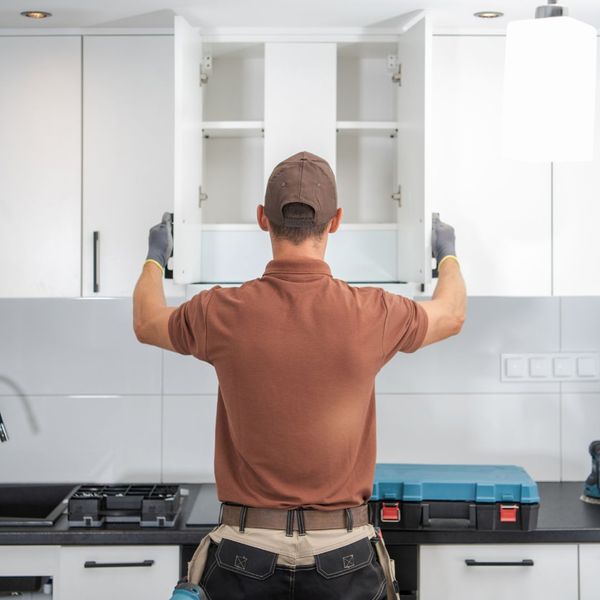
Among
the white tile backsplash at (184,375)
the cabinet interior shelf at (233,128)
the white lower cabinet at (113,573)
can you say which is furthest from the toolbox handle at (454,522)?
the cabinet interior shelf at (233,128)

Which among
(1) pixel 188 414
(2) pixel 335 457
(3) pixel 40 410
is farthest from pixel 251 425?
(3) pixel 40 410

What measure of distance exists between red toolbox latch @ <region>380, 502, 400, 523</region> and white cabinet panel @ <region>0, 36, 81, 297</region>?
1.00 metres

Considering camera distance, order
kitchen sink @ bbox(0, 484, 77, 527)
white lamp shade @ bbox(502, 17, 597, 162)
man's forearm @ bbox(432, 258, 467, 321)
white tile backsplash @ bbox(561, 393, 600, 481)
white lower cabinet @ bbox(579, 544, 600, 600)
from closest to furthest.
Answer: white lamp shade @ bbox(502, 17, 597, 162), man's forearm @ bbox(432, 258, 467, 321), white lower cabinet @ bbox(579, 544, 600, 600), kitchen sink @ bbox(0, 484, 77, 527), white tile backsplash @ bbox(561, 393, 600, 481)

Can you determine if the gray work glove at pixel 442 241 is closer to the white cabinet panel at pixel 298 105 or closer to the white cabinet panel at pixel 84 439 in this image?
the white cabinet panel at pixel 298 105

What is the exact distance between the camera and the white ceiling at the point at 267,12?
7.14 ft

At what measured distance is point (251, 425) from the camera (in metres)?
1.74

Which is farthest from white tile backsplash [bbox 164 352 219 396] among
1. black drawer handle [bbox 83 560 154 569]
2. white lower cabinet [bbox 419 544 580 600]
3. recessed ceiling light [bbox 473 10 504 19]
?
recessed ceiling light [bbox 473 10 504 19]

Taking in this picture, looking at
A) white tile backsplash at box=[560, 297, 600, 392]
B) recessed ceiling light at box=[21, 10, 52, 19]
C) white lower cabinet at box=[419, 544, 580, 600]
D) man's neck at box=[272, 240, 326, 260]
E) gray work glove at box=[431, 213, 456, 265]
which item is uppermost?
recessed ceiling light at box=[21, 10, 52, 19]

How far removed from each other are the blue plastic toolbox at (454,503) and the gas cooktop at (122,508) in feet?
1.72

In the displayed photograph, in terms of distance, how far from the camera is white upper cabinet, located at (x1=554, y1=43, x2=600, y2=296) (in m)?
2.43

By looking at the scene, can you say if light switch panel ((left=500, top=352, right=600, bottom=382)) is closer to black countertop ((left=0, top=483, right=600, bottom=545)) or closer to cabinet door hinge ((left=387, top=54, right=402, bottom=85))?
black countertop ((left=0, top=483, right=600, bottom=545))

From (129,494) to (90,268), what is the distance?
24.3 inches

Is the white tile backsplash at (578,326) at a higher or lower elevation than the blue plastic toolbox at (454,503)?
higher

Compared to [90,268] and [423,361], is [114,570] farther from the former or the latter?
[423,361]
